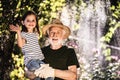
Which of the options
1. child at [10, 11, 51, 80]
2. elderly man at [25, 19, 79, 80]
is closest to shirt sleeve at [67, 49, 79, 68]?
elderly man at [25, 19, 79, 80]

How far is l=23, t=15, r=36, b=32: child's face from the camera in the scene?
5512 mm

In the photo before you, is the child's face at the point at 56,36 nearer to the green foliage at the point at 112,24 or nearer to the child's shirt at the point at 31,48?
the child's shirt at the point at 31,48

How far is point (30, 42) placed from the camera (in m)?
5.33

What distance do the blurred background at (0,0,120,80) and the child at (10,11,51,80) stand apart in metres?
0.72

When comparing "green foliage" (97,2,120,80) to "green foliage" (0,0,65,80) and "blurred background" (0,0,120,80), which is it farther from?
"green foliage" (0,0,65,80)

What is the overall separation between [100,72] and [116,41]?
0.66 meters

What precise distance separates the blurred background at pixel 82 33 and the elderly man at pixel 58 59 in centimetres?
121

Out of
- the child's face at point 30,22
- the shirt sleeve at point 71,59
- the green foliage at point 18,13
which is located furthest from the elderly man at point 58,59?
the green foliage at point 18,13

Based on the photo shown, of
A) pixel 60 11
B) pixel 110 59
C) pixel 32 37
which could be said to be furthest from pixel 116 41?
pixel 32 37

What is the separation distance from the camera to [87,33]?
6520mm

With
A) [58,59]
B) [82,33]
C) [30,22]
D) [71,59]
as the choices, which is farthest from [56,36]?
[82,33]

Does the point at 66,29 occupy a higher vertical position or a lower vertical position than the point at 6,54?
higher

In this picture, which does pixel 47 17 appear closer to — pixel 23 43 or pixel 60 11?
pixel 60 11

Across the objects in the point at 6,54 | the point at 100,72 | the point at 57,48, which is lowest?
the point at 100,72
